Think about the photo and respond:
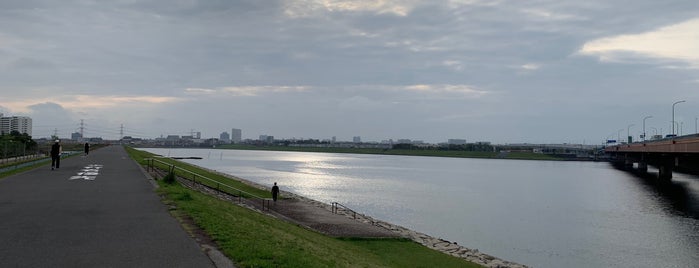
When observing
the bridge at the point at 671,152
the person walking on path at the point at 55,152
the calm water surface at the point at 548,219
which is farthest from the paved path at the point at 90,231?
the bridge at the point at 671,152

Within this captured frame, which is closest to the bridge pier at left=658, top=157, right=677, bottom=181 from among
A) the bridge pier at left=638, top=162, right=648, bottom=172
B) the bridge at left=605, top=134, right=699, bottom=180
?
the bridge at left=605, top=134, right=699, bottom=180

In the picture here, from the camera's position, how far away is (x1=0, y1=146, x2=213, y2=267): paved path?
30.0 feet

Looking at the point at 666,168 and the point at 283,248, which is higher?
the point at 283,248

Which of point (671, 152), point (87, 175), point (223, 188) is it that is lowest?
point (223, 188)

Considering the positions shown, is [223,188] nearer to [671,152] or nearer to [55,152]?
[55,152]

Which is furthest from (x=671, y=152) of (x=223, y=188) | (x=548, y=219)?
(x=223, y=188)

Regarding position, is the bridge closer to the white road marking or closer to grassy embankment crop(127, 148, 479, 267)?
grassy embankment crop(127, 148, 479, 267)

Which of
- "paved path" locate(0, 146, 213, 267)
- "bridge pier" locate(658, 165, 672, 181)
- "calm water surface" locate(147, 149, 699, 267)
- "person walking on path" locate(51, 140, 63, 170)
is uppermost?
"person walking on path" locate(51, 140, 63, 170)

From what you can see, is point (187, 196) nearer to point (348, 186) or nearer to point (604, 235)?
point (604, 235)

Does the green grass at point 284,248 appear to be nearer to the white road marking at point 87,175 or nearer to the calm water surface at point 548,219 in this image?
the calm water surface at point 548,219

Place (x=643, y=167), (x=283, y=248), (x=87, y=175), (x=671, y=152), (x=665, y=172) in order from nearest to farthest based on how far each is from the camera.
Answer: (x=283, y=248), (x=87, y=175), (x=671, y=152), (x=665, y=172), (x=643, y=167)

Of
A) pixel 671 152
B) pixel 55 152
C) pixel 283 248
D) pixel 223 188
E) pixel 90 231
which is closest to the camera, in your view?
pixel 90 231

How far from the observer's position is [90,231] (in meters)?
11.7

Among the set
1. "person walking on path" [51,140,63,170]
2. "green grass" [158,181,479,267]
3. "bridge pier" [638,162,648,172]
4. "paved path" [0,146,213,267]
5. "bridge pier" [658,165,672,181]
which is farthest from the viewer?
"bridge pier" [638,162,648,172]
